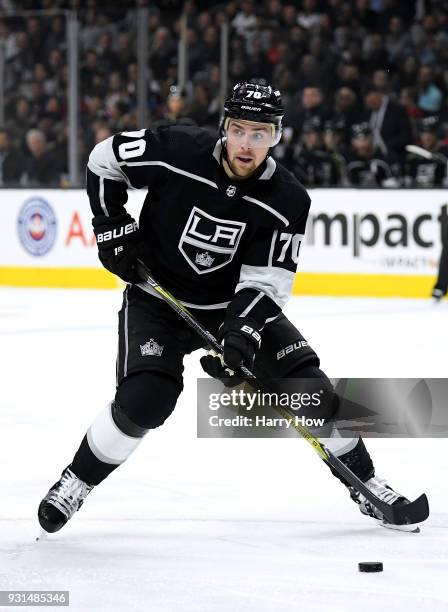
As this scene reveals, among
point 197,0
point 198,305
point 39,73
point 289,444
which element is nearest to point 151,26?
point 197,0

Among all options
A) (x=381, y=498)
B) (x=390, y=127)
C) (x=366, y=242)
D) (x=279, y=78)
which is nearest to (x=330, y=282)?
(x=366, y=242)

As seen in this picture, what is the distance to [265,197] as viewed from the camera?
302 centimetres

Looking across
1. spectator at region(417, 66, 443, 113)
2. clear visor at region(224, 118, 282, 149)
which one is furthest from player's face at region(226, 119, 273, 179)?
spectator at region(417, 66, 443, 113)

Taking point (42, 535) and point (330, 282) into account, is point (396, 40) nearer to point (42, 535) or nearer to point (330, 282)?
point (330, 282)

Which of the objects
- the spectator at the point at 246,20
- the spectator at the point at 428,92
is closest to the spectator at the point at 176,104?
the spectator at the point at 246,20

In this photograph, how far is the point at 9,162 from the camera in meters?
10.3

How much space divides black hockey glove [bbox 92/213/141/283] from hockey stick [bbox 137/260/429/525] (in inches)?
1.6

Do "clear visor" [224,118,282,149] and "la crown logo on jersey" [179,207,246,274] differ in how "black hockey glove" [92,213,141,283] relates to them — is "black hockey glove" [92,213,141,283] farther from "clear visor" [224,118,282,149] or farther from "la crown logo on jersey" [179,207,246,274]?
"clear visor" [224,118,282,149]

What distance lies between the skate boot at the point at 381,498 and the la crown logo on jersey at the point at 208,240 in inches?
Answer: 24.9

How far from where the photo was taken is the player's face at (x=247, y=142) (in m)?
2.95

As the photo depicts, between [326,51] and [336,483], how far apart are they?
673cm

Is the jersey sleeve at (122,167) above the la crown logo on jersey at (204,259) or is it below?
above

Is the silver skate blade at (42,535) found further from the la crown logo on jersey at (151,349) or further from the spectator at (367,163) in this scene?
the spectator at (367,163)

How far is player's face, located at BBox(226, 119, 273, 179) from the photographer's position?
9.68ft
